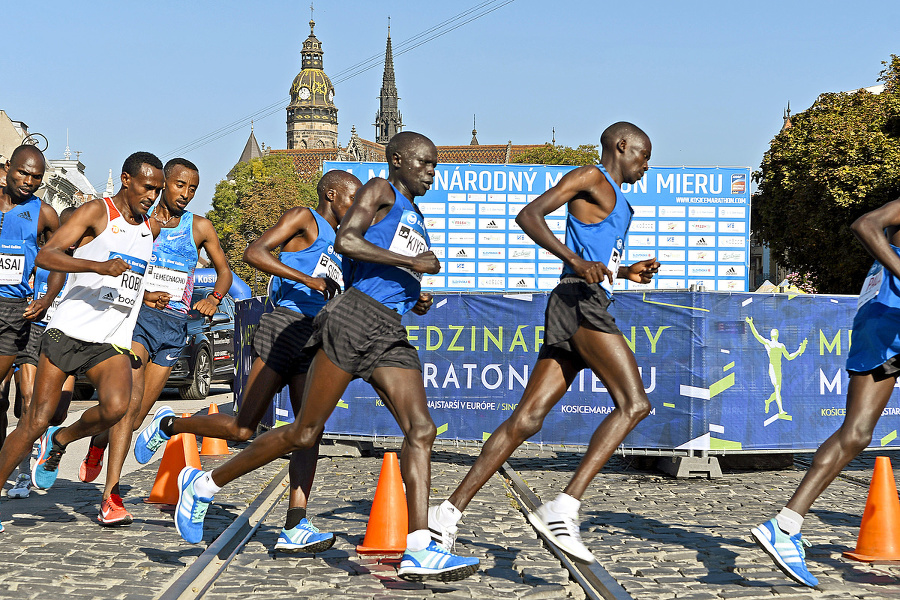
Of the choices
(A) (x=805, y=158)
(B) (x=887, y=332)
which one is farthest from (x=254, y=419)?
(A) (x=805, y=158)

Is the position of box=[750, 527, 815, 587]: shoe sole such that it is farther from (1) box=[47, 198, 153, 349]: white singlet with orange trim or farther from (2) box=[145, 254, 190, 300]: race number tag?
(2) box=[145, 254, 190, 300]: race number tag

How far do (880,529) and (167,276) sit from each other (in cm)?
456

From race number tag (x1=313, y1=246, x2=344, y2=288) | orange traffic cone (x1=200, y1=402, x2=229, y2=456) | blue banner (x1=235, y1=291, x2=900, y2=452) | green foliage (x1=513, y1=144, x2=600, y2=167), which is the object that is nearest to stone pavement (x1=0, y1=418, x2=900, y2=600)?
blue banner (x1=235, y1=291, x2=900, y2=452)

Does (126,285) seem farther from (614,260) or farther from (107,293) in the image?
(614,260)

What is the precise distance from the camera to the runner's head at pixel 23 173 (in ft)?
23.1

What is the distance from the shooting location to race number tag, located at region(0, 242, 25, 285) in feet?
22.9

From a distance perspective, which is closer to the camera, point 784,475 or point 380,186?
point 380,186

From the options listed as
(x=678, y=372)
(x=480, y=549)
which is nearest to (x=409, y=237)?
(x=480, y=549)

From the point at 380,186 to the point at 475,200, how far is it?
15141 mm

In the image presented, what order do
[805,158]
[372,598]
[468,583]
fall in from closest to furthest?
[372,598]
[468,583]
[805,158]

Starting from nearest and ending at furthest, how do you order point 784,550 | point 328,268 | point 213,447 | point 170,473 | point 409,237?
point 784,550
point 409,237
point 328,268
point 170,473
point 213,447

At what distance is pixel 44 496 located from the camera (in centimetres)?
780

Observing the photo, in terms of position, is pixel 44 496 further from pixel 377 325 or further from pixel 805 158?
pixel 805 158

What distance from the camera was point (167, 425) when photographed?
21.1 ft
